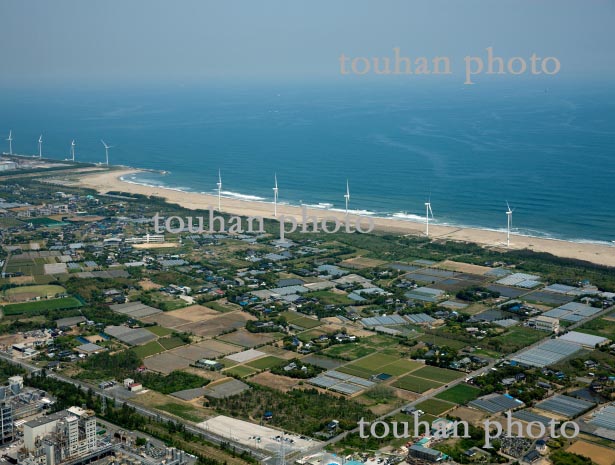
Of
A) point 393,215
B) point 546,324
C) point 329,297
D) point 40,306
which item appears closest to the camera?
point 546,324

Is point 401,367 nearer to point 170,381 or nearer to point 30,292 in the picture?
point 170,381

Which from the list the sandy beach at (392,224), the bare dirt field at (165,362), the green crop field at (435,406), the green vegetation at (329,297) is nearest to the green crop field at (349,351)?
the green crop field at (435,406)

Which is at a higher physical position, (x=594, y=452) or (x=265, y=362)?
(x=594, y=452)

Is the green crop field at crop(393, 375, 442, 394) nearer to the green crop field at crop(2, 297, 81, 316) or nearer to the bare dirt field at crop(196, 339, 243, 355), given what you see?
the bare dirt field at crop(196, 339, 243, 355)

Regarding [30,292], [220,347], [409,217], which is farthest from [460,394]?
[409,217]

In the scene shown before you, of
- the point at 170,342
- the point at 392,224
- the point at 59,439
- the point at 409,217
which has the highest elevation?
the point at 59,439
